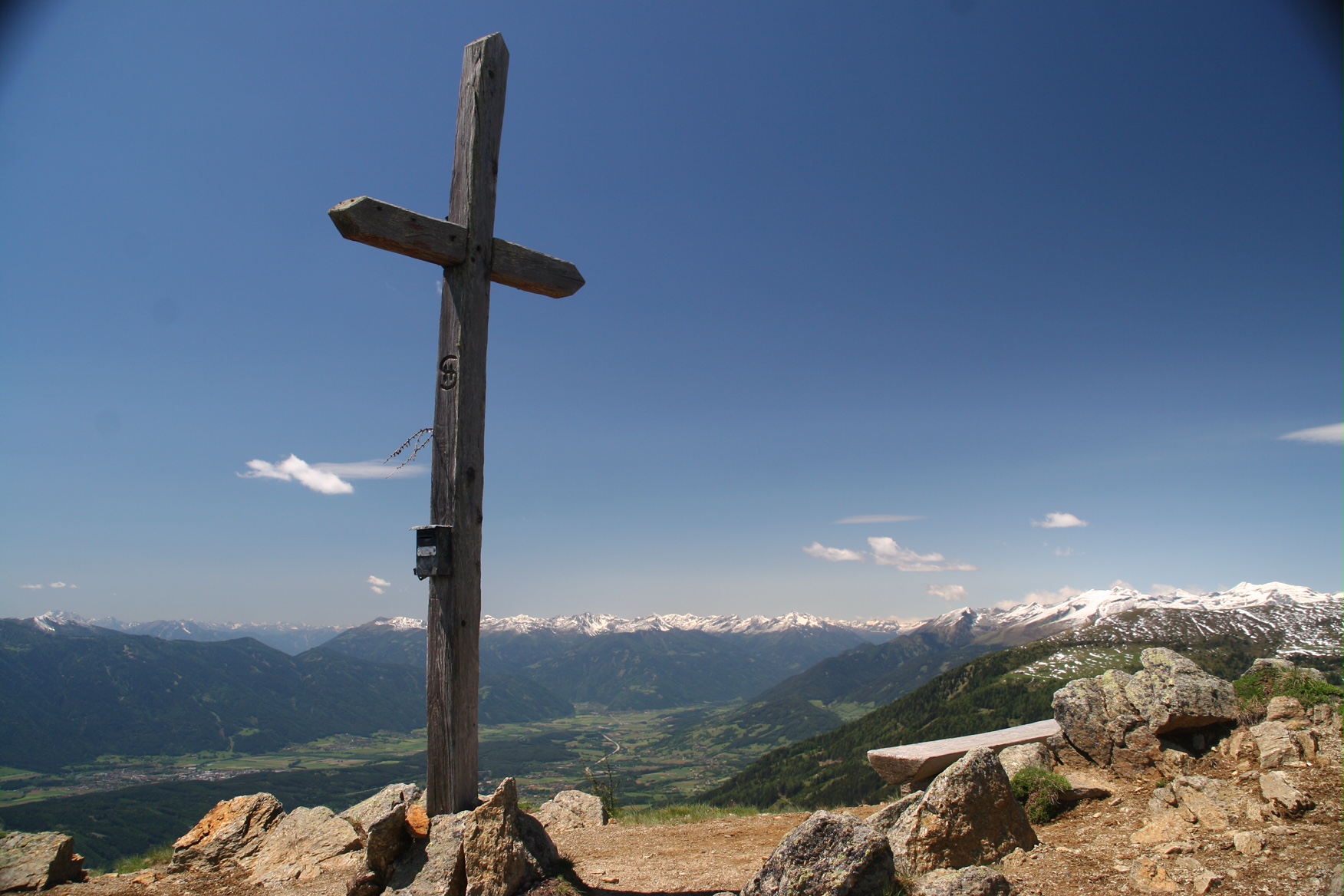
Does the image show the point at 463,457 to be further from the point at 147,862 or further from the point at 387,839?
Result: the point at 147,862

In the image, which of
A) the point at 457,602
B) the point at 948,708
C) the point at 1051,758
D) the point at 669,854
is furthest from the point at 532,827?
the point at 948,708

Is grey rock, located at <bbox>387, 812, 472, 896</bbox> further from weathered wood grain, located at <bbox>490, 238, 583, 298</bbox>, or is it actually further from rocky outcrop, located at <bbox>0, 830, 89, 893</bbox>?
weathered wood grain, located at <bbox>490, 238, 583, 298</bbox>

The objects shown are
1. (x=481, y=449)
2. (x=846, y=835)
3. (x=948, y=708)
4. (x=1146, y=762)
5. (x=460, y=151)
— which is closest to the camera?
(x=846, y=835)

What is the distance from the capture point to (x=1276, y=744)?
8438 millimetres

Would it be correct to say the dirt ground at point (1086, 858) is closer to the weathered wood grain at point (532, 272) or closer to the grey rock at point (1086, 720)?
the grey rock at point (1086, 720)

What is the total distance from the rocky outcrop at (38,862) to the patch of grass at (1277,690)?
56.6ft

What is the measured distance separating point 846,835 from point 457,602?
4.74 metres

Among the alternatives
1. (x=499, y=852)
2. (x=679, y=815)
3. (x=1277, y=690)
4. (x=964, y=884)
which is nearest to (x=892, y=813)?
(x=964, y=884)

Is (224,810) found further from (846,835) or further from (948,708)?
(948,708)

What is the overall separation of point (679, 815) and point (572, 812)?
92.8 inches

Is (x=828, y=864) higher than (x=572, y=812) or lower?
higher

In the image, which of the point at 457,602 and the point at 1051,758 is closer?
the point at 457,602

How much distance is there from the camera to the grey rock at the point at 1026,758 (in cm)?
1034

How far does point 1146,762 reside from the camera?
31.9ft
